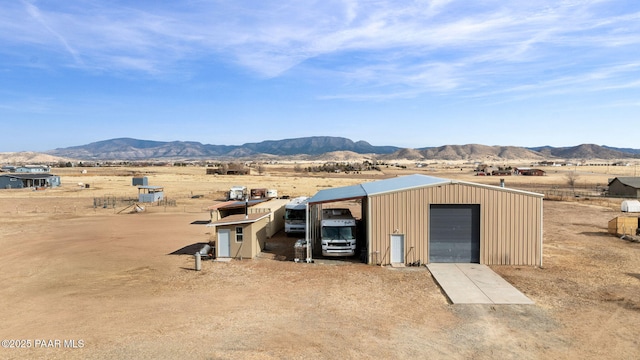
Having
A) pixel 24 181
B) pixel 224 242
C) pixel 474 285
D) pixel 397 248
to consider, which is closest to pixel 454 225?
pixel 397 248

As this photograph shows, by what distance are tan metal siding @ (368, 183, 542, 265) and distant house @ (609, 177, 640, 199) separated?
41147 millimetres

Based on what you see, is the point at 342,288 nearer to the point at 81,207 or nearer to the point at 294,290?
the point at 294,290

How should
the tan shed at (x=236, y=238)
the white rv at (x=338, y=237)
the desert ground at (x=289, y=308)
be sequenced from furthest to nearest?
the tan shed at (x=236, y=238), the white rv at (x=338, y=237), the desert ground at (x=289, y=308)

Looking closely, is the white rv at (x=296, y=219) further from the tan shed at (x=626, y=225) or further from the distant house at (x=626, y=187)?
the distant house at (x=626, y=187)

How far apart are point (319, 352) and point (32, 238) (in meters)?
26.2

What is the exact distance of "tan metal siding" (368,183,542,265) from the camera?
20.8 m

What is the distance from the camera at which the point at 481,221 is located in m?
20.9

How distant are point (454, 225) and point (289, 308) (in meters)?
10.2

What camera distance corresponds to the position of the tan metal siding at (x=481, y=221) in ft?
68.2

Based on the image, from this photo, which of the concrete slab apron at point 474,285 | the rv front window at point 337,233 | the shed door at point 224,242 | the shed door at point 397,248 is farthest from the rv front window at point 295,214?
the concrete slab apron at point 474,285

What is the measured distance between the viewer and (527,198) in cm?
2086

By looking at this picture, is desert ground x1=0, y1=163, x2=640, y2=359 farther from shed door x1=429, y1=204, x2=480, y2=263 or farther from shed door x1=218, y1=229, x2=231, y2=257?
shed door x1=429, y1=204, x2=480, y2=263

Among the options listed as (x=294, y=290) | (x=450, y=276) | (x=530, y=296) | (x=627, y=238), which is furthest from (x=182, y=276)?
(x=627, y=238)

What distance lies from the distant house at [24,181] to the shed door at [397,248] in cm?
6827
